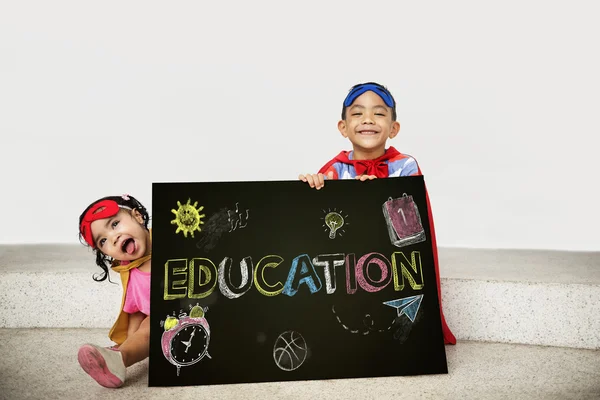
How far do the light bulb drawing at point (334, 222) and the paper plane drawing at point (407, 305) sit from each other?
0.80ft

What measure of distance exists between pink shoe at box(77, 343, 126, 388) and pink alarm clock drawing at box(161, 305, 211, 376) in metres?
0.15

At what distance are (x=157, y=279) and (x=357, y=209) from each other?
1.99 ft

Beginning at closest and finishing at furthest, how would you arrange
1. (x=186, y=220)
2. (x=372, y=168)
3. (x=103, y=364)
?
1. (x=103, y=364)
2. (x=186, y=220)
3. (x=372, y=168)

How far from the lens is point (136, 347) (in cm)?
176

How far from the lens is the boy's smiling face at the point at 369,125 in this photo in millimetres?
2039

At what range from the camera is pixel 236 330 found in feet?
5.43

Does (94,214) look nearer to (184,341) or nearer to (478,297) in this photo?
(184,341)

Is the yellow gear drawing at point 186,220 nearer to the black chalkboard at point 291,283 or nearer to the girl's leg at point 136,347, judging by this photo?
the black chalkboard at point 291,283

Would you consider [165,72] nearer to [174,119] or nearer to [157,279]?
[174,119]

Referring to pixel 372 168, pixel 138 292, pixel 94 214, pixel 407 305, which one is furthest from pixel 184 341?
pixel 372 168

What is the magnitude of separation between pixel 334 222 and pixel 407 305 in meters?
0.32

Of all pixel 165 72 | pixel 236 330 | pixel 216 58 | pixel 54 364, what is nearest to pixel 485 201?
pixel 216 58

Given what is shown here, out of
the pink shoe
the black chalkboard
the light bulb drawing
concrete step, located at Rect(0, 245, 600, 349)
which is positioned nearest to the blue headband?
the black chalkboard

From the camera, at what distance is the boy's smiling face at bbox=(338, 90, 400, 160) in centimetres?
204
